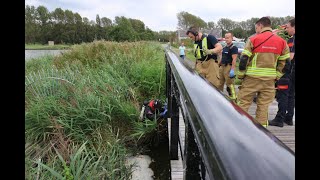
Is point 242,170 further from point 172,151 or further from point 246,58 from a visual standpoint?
point 246,58

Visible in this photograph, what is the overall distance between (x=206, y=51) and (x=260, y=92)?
1670 mm

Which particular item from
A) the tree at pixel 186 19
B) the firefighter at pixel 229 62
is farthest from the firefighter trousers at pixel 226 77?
the tree at pixel 186 19

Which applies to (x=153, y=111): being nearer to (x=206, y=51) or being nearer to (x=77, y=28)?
(x=206, y=51)

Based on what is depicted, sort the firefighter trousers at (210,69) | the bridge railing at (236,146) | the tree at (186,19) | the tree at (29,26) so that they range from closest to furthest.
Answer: the bridge railing at (236,146)
the tree at (29,26)
the firefighter trousers at (210,69)
the tree at (186,19)

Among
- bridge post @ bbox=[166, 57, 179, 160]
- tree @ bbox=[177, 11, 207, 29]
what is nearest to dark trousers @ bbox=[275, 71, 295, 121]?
bridge post @ bbox=[166, 57, 179, 160]

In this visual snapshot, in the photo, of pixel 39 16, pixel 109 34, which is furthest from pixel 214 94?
pixel 39 16

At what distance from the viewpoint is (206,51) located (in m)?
5.62

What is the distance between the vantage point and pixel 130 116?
4480mm

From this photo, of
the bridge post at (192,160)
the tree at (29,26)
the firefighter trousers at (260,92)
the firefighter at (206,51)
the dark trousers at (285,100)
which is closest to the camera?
the bridge post at (192,160)

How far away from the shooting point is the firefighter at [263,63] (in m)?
3.99

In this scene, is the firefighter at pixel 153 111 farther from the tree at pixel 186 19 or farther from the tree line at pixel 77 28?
the tree at pixel 186 19

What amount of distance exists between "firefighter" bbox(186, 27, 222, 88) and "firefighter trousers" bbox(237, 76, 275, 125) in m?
1.41

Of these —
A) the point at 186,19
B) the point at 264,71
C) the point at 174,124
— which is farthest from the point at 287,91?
the point at 186,19
